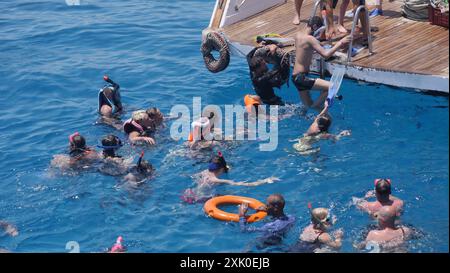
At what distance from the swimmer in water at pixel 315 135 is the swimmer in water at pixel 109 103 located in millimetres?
4020

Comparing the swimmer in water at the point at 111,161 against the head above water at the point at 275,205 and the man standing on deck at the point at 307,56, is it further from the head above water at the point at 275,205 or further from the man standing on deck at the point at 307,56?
the man standing on deck at the point at 307,56

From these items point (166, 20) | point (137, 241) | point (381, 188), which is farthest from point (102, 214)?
point (166, 20)

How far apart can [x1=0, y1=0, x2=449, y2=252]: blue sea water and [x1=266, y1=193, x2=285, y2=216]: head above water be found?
1.50 feet

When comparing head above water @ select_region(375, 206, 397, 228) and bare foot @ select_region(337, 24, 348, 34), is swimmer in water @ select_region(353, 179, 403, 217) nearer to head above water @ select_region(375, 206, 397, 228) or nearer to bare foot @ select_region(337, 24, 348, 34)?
head above water @ select_region(375, 206, 397, 228)

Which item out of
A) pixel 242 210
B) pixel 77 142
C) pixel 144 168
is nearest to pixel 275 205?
pixel 242 210

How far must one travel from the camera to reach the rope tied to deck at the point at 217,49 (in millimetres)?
16516

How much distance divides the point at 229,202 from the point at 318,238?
2006 mm

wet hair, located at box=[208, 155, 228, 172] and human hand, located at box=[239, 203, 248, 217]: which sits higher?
wet hair, located at box=[208, 155, 228, 172]

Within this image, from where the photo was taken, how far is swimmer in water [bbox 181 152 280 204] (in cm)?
1220

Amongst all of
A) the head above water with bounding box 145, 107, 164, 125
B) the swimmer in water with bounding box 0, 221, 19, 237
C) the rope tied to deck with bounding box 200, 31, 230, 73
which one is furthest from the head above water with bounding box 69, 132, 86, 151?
the rope tied to deck with bounding box 200, 31, 230, 73

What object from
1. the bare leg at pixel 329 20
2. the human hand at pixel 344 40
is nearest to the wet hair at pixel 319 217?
the human hand at pixel 344 40

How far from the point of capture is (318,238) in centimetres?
1023

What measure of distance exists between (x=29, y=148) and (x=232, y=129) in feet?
13.5

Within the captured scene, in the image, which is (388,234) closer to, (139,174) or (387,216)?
(387,216)
